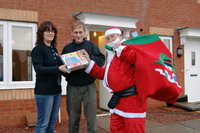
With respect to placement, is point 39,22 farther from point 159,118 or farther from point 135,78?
point 159,118

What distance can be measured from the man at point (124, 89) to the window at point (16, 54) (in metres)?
2.93

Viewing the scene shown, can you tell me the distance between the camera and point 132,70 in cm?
257

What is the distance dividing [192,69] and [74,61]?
5707mm

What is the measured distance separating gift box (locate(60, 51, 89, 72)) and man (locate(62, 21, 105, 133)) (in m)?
0.22

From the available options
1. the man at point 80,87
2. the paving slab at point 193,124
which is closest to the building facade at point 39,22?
the paving slab at point 193,124

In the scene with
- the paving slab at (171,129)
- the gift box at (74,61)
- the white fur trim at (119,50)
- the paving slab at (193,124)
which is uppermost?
the white fur trim at (119,50)

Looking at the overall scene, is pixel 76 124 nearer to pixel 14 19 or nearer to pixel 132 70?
pixel 132 70

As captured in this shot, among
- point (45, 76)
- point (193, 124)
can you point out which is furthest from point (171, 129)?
point (45, 76)

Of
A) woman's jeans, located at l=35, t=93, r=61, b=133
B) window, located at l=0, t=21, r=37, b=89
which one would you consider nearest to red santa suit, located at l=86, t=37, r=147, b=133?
woman's jeans, located at l=35, t=93, r=61, b=133

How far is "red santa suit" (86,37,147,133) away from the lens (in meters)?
2.48

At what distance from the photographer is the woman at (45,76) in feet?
9.09

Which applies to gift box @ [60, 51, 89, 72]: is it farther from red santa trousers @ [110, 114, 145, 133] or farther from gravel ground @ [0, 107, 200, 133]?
gravel ground @ [0, 107, 200, 133]

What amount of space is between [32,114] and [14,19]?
214 cm

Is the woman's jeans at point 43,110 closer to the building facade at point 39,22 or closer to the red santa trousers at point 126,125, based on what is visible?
the red santa trousers at point 126,125
